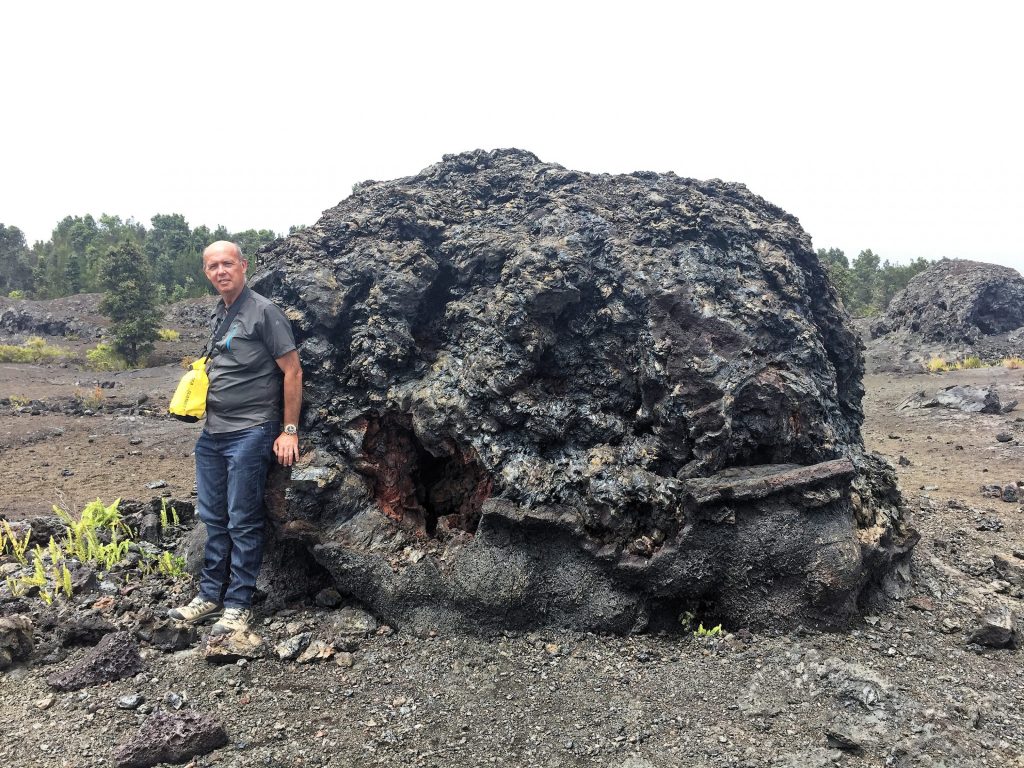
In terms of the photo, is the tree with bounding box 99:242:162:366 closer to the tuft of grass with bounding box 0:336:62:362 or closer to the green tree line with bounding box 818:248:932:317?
the tuft of grass with bounding box 0:336:62:362

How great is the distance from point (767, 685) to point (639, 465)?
1779 mm

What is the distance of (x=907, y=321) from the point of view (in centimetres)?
2655

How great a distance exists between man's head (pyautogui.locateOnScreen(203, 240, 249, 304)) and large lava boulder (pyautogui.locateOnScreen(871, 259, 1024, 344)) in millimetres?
26792

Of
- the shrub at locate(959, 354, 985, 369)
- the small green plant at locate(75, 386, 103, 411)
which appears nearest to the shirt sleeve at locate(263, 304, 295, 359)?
the small green plant at locate(75, 386, 103, 411)

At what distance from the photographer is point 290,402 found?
490 centimetres

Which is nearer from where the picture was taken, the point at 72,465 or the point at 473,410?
the point at 473,410

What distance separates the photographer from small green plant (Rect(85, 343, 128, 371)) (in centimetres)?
2361

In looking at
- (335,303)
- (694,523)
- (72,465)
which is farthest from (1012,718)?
(72,465)

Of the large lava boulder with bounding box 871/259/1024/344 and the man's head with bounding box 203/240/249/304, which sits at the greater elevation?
the large lava boulder with bounding box 871/259/1024/344

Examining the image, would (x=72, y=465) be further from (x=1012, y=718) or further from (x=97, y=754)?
(x=1012, y=718)

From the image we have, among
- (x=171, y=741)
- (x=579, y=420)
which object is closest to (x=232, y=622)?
(x=171, y=741)

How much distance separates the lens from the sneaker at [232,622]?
15.0ft

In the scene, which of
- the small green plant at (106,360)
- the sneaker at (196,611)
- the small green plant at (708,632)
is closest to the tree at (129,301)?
the small green plant at (106,360)

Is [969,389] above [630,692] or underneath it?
above
